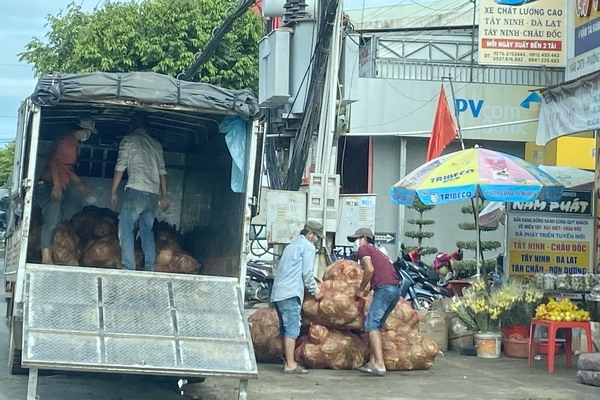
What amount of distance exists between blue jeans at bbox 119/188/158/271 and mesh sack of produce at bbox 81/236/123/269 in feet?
2.14

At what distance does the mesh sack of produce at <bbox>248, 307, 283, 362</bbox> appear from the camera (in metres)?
11.6

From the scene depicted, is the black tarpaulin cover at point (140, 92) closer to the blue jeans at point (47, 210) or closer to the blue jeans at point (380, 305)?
the blue jeans at point (47, 210)

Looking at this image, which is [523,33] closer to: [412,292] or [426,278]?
[412,292]

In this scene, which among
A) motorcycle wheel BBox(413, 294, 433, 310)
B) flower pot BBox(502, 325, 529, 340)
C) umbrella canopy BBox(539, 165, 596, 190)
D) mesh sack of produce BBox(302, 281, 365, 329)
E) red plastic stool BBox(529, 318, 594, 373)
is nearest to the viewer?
mesh sack of produce BBox(302, 281, 365, 329)

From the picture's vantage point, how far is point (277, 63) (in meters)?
16.4

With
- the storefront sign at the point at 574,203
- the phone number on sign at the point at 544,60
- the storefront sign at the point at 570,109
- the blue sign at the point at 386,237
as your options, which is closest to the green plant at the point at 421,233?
the blue sign at the point at 386,237

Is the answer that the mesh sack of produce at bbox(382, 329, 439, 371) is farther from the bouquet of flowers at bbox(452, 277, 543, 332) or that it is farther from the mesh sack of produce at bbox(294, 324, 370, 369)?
the bouquet of flowers at bbox(452, 277, 543, 332)

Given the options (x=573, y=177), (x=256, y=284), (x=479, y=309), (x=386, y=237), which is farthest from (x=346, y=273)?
(x=386, y=237)

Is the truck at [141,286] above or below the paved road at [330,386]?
above

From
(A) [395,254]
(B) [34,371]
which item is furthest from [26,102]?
(A) [395,254]

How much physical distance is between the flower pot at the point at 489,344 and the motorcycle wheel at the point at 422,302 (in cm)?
327

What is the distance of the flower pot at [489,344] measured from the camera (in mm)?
12727

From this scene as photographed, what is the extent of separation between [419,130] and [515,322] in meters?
12.0

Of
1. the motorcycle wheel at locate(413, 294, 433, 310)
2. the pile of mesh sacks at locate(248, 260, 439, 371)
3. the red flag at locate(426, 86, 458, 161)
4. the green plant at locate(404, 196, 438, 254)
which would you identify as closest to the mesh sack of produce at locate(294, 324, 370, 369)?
the pile of mesh sacks at locate(248, 260, 439, 371)
